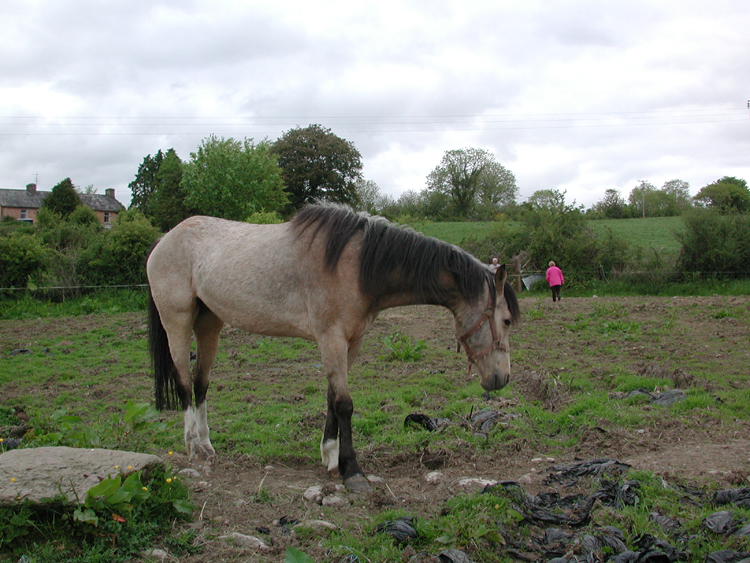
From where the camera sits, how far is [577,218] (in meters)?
24.6

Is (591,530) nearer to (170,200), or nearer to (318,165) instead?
(318,165)

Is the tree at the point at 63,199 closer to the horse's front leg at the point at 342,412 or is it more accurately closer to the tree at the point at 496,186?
the tree at the point at 496,186

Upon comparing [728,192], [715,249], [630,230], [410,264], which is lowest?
[410,264]

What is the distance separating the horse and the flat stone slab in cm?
149

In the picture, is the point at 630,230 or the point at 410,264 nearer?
the point at 410,264

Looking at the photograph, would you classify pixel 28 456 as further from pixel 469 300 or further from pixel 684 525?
pixel 684 525

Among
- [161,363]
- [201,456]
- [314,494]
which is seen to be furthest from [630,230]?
[314,494]

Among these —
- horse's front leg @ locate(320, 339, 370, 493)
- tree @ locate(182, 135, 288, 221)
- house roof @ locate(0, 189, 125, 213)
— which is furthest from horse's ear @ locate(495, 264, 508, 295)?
house roof @ locate(0, 189, 125, 213)

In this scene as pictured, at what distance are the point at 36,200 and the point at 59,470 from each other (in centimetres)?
7502

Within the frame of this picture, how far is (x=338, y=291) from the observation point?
4.16 meters

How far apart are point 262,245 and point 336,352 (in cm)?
124

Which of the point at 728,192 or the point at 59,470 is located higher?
the point at 728,192

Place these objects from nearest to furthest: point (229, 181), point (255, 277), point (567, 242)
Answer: point (255, 277)
point (567, 242)
point (229, 181)

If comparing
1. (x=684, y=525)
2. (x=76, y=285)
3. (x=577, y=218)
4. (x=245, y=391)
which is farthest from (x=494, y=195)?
(x=684, y=525)
